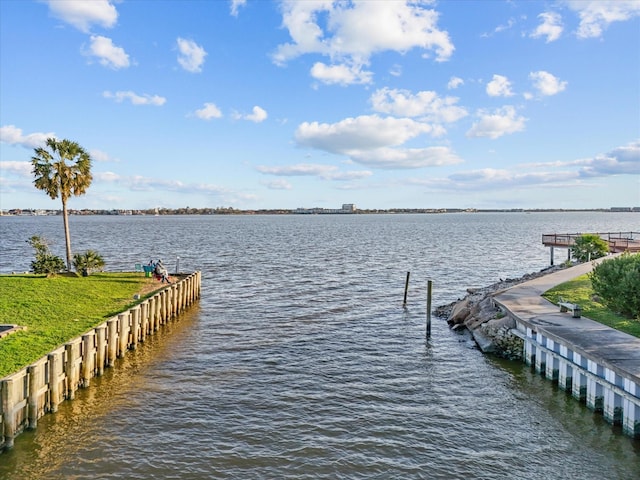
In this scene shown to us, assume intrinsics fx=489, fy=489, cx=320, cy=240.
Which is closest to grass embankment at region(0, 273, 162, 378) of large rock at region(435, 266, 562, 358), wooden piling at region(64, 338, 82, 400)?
wooden piling at region(64, 338, 82, 400)

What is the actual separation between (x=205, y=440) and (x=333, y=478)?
12.3 ft

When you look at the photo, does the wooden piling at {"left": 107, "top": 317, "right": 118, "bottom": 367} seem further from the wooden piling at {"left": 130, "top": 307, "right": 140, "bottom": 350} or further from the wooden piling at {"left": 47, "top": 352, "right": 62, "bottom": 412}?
the wooden piling at {"left": 47, "top": 352, "right": 62, "bottom": 412}

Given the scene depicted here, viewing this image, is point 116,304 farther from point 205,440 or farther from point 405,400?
point 405,400

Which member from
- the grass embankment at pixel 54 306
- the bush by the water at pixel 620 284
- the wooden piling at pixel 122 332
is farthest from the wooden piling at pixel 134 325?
the bush by the water at pixel 620 284

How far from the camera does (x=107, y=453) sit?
39.9ft

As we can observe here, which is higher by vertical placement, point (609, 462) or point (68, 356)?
point (68, 356)

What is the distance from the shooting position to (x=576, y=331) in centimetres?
1703

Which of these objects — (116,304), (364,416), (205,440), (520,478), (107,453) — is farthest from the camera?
(116,304)

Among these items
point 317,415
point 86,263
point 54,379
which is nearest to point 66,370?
point 54,379

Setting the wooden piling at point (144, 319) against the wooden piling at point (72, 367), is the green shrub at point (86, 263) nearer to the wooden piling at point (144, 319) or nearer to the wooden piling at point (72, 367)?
the wooden piling at point (144, 319)

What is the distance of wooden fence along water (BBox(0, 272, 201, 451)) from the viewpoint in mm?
11914

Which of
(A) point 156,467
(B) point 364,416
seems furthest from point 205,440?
(B) point 364,416

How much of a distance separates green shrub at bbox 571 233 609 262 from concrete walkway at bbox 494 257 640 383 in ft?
59.3

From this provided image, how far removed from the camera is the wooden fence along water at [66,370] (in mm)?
11914
